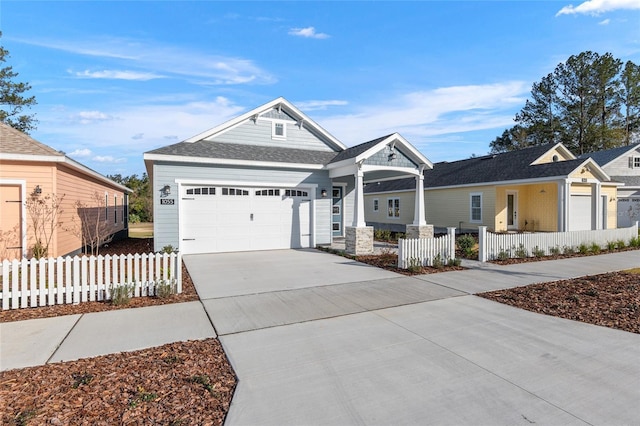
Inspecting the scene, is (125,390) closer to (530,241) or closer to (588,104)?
(530,241)

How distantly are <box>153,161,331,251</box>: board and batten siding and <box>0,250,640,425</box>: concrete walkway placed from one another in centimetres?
499

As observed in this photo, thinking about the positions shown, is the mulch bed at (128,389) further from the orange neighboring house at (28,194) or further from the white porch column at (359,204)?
the white porch column at (359,204)

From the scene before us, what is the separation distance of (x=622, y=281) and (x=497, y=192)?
11068 millimetres

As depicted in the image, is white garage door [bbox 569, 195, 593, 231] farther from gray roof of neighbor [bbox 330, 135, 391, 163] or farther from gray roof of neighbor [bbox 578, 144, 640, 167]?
gray roof of neighbor [bbox 330, 135, 391, 163]

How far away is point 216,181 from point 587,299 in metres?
10.8

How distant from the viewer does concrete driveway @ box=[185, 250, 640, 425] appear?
112 inches

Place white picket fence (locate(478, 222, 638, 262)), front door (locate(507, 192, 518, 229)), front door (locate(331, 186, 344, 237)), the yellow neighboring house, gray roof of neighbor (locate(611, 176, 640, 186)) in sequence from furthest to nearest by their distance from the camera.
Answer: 1. gray roof of neighbor (locate(611, 176, 640, 186))
2. front door (locate(507, 192, 518, 229))
3. the yellow neighboring house
4. front door (locate(331, 186, 344, 237))
5. white picket fence (locate(478, 222, 638, 262))

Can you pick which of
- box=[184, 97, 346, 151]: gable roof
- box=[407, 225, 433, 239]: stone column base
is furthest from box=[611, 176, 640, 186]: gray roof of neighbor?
box=[184, 97, 346, 151]: gable roof

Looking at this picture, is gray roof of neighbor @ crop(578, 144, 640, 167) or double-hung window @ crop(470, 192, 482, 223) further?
gray roof of neighbor @ crop(578, 144, 640, 167)

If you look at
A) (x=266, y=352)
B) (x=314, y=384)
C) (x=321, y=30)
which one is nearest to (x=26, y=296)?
(x=266, y=352)

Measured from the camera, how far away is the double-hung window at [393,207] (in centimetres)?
2446

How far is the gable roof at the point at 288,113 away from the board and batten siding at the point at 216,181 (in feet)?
5.71

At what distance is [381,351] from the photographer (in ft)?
13.2

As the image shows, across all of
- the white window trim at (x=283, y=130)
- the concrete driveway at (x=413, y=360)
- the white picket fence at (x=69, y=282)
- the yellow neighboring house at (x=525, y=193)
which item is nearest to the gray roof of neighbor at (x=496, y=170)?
the yellow neighboring house at (x=525, y=193)
